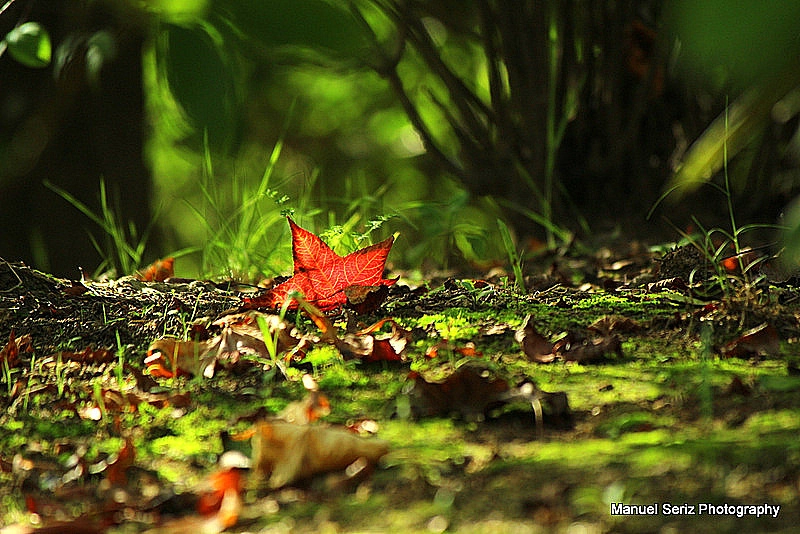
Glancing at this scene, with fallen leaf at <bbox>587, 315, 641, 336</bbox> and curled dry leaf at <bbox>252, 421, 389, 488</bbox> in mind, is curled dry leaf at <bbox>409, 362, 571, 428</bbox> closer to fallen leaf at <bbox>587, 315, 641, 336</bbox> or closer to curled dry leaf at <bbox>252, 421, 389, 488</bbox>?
curled dry leaf at <bbox>252, 421, 389, 488</bbox>

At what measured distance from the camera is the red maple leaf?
1.67 meters

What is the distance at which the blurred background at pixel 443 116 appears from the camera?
136 cm

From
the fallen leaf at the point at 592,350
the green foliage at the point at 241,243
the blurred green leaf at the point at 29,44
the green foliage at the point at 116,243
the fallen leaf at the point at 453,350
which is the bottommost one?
the green foliage at the point at 116,243

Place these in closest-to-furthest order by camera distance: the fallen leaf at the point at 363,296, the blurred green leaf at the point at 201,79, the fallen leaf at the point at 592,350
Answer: the blurred green leaf at the point at 201,79
the fallen leaf at the point at 592,350
the fallen leaf at the point at 363,296

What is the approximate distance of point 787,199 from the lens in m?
2.60

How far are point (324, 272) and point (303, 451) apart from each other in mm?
688

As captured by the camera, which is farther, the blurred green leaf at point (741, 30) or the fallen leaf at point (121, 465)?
the fallen leaf at point (121, 465)

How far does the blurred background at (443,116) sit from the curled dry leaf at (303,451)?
554 millimetres

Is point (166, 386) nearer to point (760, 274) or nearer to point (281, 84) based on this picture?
point (760, 274)

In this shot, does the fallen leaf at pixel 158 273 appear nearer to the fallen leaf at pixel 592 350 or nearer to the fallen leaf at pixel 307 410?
the fallen leaf at pixel 307 410

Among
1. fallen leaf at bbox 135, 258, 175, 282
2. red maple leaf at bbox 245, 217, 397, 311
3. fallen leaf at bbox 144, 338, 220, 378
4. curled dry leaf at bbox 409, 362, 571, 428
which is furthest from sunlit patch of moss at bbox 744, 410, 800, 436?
fallen leaf at bbox 135, 258, 175, 282

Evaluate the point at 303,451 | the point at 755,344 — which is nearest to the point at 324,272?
the point at 303,451

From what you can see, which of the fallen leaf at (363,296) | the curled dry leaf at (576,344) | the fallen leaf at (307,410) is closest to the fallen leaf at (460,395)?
the fallen leaf at (307,410)

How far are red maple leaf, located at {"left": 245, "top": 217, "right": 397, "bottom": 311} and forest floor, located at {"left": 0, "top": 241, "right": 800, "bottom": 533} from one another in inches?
2.3
